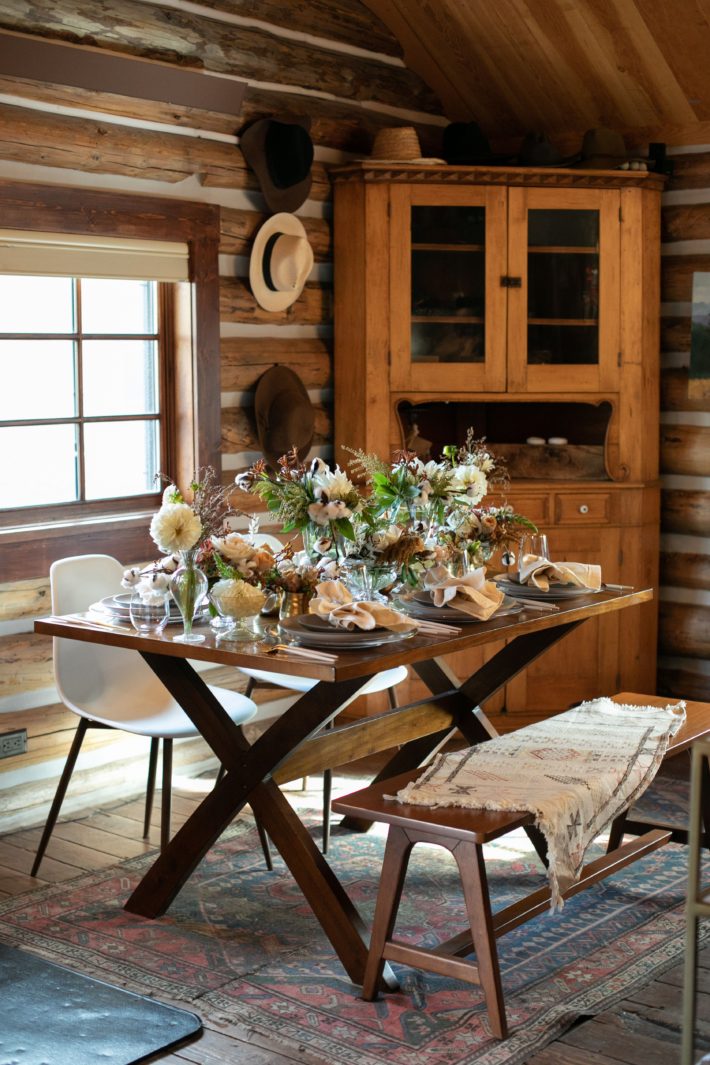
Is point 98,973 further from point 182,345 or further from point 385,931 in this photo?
point 182,345

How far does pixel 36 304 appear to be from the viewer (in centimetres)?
467

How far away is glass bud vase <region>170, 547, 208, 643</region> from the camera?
3547 millimetres

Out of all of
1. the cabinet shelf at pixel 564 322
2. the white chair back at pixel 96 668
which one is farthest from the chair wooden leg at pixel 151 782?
the cabinet shelf at pixel 564 322

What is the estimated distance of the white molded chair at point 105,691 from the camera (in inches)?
159

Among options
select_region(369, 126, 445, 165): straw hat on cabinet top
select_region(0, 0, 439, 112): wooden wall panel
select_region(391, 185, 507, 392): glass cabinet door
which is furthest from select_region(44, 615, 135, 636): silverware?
select_region(369, 126, 445, 165): straw hat on cabinet top

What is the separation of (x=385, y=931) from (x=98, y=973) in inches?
29.7

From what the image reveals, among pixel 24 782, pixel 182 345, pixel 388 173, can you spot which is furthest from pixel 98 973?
pixel 388 173

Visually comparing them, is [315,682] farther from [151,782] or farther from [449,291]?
[449,291]

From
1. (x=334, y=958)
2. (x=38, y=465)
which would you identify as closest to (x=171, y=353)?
(x=38, y=465)

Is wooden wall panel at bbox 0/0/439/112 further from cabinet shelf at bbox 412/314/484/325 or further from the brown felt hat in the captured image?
the brown felt hat

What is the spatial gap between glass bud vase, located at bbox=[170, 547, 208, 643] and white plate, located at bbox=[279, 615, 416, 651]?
0.24 metres

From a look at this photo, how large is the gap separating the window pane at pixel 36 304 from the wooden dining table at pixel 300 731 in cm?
135

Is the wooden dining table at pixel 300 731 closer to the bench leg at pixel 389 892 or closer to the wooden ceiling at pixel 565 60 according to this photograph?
the bench leg at pixel 389 892

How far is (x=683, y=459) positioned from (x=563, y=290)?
0.93 metres
